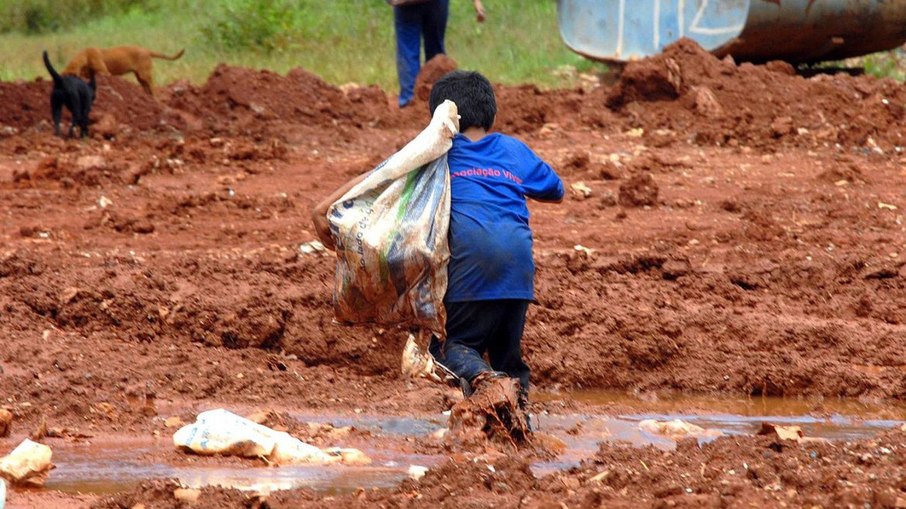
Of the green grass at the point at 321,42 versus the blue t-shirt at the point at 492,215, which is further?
the green grass at the point at 321,42

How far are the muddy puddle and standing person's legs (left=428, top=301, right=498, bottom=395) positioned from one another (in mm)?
334

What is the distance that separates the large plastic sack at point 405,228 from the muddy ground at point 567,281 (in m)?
0.81

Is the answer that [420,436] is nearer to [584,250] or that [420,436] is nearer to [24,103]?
[584,250]

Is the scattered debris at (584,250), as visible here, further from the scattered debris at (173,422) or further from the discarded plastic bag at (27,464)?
the discarded plastic bag at (27,464)

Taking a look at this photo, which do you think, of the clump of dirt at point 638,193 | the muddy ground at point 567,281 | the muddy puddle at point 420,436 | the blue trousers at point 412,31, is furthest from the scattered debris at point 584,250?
the blue trousers at point 412,31

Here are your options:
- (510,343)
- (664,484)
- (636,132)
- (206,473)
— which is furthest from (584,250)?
(636,132)

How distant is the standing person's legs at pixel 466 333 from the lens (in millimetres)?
4625

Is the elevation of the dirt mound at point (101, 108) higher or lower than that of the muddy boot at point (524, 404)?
lower

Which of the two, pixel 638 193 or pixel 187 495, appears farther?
pixel 638 193

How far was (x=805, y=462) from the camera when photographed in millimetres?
3818

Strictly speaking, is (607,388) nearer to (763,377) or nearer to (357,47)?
(763,377)

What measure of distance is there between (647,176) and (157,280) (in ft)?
11.9

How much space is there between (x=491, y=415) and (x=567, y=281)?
258 centimetres

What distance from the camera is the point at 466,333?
4.69 m
